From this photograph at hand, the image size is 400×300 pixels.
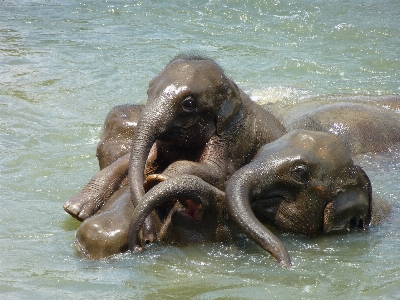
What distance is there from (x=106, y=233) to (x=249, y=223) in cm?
107

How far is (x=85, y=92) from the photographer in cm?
1287

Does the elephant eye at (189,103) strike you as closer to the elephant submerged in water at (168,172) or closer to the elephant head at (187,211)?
the elephant submerged in water at (168,172)

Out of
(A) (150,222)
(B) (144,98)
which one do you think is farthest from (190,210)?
(B) (144,98)

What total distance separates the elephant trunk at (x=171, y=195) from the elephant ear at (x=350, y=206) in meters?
0.98

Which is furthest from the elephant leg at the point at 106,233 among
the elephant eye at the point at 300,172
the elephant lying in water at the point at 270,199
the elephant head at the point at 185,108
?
the elephant eye at the point at 300,172

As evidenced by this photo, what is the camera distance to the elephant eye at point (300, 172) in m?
6.66

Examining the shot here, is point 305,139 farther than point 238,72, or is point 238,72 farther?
point 238,72

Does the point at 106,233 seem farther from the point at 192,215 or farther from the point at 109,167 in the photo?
the point at 109,167

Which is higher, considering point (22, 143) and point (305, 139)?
point (305, 139)

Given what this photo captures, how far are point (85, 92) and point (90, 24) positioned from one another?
492 centimetres

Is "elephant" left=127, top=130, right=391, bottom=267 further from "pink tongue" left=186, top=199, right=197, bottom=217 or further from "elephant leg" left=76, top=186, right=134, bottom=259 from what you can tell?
"elephant leg" left=76, top=186, right=134, bottom=259

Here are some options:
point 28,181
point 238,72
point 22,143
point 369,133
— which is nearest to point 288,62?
point 238,72

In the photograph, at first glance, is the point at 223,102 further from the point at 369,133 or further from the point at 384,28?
the point at 384,28

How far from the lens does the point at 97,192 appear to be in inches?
285
